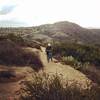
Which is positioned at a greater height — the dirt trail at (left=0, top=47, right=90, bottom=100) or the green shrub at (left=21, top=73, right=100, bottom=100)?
the green shrub at (left=21, top=73, right=100, bottom=100)

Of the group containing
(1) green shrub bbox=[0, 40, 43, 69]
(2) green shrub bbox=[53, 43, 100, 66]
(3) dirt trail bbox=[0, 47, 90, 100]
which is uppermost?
(1) green shrub bbox=[0, 40, 43, 69]

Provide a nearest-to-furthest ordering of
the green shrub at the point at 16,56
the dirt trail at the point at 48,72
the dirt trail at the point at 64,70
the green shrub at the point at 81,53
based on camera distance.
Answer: the dirt trail at the point at 48,72, the dirt trail at the point at 64,70, the green shrub at the point at 16,56, the green shrub at the point at 81,53

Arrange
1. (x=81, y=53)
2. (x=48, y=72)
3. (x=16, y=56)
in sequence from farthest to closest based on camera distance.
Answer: (x=81, y=53) → (x=16, y=56) → (x=48, y=72)

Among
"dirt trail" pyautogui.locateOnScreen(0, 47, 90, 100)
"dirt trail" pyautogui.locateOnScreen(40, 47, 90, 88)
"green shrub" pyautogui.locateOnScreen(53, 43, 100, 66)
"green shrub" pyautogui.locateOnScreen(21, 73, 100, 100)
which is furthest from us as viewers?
"green shrub" pyautogui.locateOnScreen(53, 43, 100, 66)

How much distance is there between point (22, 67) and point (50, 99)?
31.3 feet

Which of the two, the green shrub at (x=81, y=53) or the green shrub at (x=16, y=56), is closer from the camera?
the green shrub at (x=16, y=56)

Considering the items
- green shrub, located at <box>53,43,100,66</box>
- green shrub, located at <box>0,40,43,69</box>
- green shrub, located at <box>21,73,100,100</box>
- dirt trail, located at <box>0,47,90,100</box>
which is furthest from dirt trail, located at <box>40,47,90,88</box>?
green shrub, located at <box>21,73,100,100</box>

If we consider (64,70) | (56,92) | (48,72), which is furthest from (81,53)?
(56,92)

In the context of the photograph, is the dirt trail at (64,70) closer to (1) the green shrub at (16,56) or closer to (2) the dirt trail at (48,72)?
(2) the dirt trail at (48,72)

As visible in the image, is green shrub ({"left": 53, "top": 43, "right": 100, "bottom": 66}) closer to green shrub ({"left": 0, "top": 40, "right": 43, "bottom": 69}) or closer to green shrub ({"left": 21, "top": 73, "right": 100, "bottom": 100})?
green shrub ({"left": 0, "top": 40, "right": 43, "bottom": 69})

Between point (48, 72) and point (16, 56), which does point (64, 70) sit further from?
point (16, 56)

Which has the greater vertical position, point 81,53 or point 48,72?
point 48,72

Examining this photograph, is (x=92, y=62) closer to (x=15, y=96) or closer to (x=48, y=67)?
(x=48, y=67)

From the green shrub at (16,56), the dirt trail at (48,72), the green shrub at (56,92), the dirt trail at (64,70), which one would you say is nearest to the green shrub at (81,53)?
the dirt trail at (64,70)
